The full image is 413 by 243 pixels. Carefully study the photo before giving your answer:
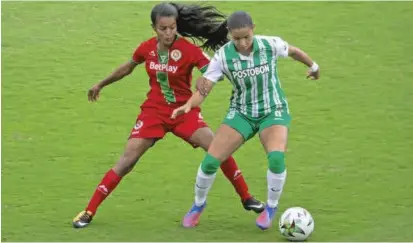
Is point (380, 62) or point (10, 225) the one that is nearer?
point (10, 225)

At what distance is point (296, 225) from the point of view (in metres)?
10.6

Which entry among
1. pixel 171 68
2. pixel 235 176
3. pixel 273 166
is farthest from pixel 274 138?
pixel 171 68

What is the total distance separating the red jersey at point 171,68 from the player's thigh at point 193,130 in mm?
155

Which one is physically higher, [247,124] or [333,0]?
[247,124]

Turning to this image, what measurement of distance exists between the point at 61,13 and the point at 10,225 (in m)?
7.25

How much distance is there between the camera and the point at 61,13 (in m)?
18.0

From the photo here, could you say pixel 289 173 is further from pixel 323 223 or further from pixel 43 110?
pixel 43 110

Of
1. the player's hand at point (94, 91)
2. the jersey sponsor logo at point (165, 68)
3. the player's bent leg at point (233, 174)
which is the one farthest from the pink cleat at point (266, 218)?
the player's hand at point (94, 91)

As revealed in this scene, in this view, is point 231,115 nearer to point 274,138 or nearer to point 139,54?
point 274,138

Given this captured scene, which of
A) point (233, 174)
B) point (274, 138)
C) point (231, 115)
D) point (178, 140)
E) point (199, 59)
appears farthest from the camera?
point (178, 140)

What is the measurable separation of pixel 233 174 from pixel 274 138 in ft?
2.69

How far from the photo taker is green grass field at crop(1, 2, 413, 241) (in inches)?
445

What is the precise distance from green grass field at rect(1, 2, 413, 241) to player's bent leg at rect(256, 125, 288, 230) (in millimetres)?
171

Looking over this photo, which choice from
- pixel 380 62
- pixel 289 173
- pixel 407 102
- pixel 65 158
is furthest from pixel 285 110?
pixel 380 62
